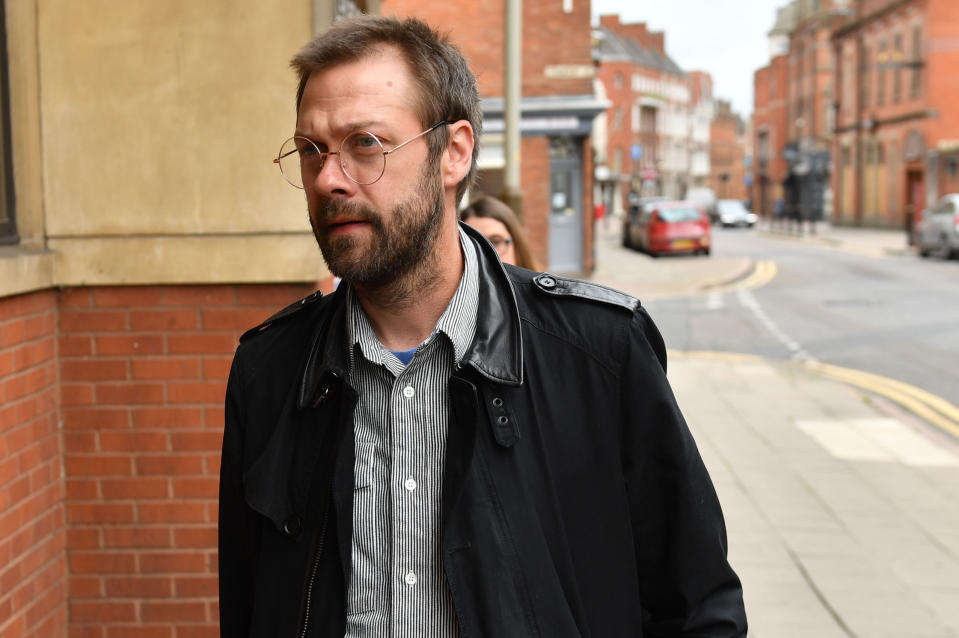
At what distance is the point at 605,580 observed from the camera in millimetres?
1732

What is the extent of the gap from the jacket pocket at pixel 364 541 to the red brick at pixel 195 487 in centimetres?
204

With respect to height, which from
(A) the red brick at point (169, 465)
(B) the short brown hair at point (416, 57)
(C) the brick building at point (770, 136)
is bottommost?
(A) the red brick at point (169, 465)

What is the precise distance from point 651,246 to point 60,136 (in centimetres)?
3005

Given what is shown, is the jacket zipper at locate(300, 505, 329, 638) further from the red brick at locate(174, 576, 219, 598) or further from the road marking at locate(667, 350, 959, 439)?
the road marking at locate(667, 350, 959, 439)

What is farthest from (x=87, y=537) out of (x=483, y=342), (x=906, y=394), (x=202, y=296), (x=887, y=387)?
(x=887, y=387)

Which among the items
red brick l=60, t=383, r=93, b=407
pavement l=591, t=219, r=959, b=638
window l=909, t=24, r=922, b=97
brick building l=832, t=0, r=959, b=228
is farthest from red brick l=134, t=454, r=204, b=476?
window l=909, t=24, r=922, b=97

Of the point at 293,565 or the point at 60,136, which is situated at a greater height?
the point at 60,136

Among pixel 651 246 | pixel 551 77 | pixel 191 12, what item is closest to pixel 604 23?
pixel 651 246

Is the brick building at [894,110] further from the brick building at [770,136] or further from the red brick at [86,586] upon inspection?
the red brick at [86,586]

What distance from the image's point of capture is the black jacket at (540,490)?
165 centimetres

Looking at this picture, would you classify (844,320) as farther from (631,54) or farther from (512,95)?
(631,54)

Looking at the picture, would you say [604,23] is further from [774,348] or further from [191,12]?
[191,12]

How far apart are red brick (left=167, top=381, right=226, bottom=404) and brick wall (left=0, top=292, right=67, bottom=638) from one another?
1.24 ft

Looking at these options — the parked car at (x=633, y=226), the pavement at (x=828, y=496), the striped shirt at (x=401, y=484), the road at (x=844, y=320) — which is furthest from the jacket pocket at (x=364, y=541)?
the parked car at (x=633, y=226)
